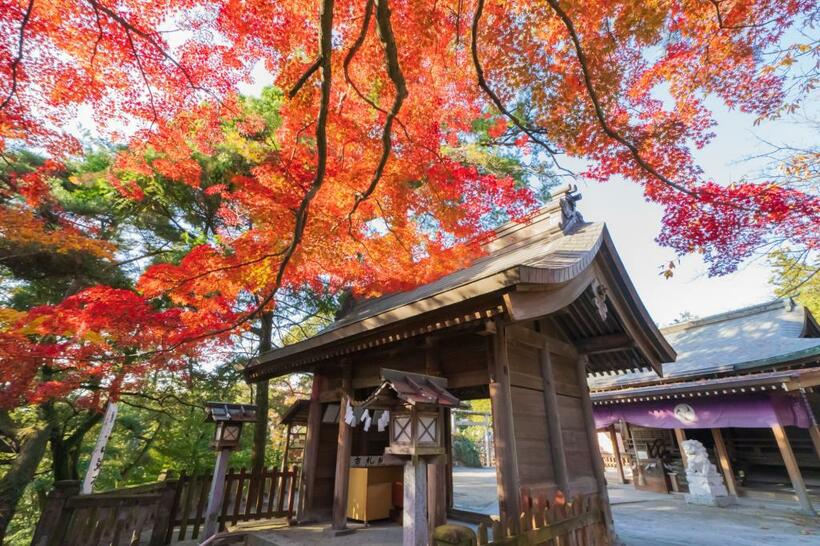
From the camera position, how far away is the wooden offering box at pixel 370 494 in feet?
24.7

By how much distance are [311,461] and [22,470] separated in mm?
8922

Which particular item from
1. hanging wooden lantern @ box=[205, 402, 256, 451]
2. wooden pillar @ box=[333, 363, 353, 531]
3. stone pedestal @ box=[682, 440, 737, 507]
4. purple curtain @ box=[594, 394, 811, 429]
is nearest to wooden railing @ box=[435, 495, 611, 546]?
wooden pillar @ box=[333, 363, 353, 531]

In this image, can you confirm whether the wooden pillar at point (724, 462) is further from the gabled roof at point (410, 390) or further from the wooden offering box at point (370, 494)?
the gabled roof at point (410, 390)

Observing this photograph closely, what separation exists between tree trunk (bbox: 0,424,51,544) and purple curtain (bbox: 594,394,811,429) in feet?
57.1

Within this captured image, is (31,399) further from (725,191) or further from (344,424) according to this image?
(725,191)

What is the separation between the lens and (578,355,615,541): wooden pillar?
6.16m

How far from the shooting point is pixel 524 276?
13.3 ft

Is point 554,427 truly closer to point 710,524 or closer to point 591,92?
point 591,92

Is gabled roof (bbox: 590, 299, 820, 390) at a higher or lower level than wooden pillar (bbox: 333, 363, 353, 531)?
higher

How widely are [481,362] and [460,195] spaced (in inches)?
323

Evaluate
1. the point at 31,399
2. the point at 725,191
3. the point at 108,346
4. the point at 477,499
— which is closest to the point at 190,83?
the point at 108,346

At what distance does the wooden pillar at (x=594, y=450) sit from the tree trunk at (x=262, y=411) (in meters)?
8.68

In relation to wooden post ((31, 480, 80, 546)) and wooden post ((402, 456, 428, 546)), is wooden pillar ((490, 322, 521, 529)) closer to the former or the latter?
wooden post ((402, 456, 428, 546))

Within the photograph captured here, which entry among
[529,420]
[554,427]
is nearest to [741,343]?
[554,427]
